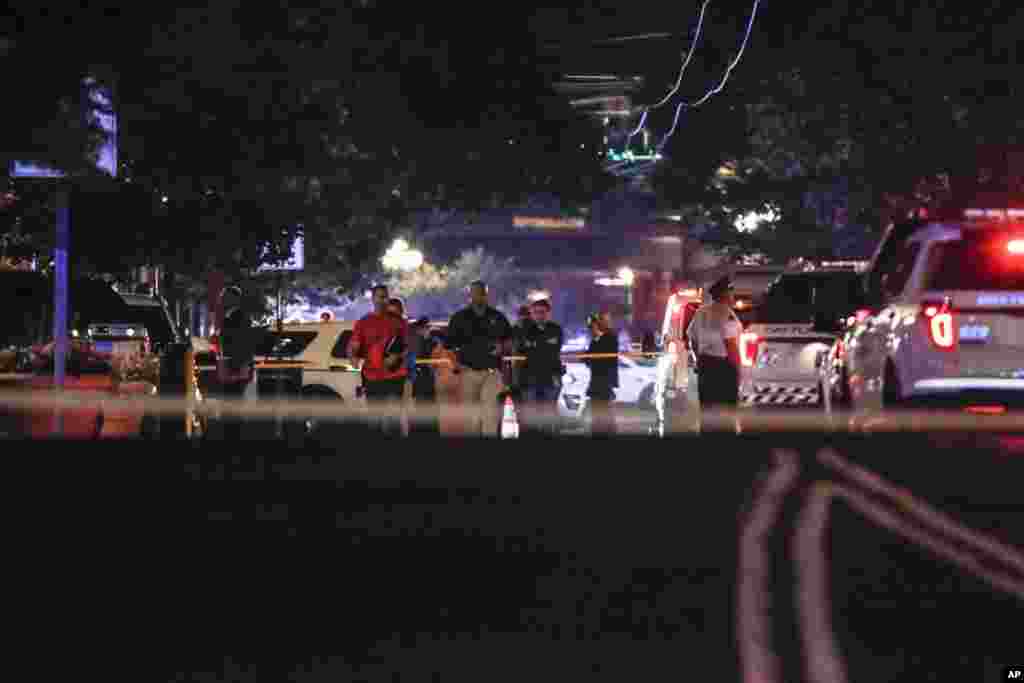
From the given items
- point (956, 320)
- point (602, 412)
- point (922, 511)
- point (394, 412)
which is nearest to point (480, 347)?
point (394, 412)

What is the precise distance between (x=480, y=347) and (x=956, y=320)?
5.74m

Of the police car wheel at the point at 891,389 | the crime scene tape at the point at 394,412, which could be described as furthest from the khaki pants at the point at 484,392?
the police car wheel at the point at 891,389

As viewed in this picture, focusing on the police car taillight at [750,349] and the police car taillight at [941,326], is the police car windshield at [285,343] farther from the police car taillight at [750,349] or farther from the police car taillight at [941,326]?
the police car taillight at [941,326]

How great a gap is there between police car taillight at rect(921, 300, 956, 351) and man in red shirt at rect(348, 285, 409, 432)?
17.0 feet

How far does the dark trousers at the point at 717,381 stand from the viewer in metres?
18.7

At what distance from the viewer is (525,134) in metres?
31.4

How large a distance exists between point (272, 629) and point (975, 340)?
9079mm

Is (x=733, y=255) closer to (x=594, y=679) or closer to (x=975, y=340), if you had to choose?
(x=975, y=340)

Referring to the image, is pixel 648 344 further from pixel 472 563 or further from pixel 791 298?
A: pixel 472 563

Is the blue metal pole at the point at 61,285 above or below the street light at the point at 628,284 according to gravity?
below

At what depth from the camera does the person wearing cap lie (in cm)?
1867

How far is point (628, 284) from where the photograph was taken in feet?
263

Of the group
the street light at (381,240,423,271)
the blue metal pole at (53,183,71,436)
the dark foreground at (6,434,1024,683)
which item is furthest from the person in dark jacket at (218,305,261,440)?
the street light at (381,240,423,271)

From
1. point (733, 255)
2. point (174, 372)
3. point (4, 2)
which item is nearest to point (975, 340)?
point (4, 2)
